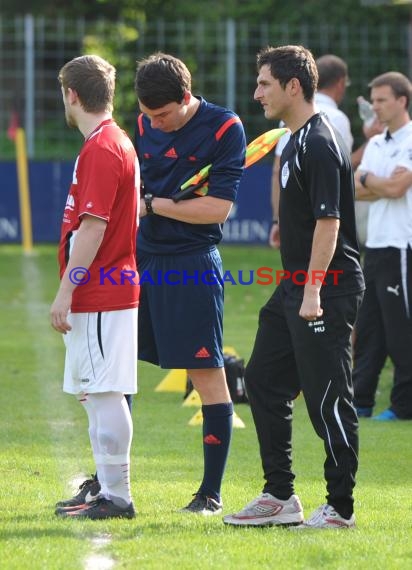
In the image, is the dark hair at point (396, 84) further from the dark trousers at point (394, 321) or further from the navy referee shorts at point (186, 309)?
the navy referee shorts at point (186, 309)

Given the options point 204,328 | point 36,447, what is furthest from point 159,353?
point 36,447

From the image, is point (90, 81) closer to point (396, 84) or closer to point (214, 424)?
point (214, 424)

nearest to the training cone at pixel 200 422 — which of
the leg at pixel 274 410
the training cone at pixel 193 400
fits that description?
the training cone at pixel 193 400

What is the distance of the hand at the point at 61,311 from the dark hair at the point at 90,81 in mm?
843

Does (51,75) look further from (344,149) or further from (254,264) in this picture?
(344,149)

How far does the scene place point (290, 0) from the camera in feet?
93.6

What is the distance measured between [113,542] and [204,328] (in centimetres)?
114

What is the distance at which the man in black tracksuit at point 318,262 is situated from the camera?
5527 millimetres

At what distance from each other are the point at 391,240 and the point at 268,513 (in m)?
3.59

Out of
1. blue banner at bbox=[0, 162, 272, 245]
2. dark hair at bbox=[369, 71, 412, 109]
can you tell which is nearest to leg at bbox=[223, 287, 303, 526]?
dark hair at bbox=[369, 71, 412, 109]

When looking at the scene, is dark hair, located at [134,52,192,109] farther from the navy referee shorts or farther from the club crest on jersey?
the navy referee shorts

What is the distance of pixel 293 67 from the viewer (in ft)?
18.5

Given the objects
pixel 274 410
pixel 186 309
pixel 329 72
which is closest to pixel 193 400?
pixel 329 72


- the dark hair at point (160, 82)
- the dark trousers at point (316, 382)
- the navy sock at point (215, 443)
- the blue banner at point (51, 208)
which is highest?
the dark hair at point (160, 82)
